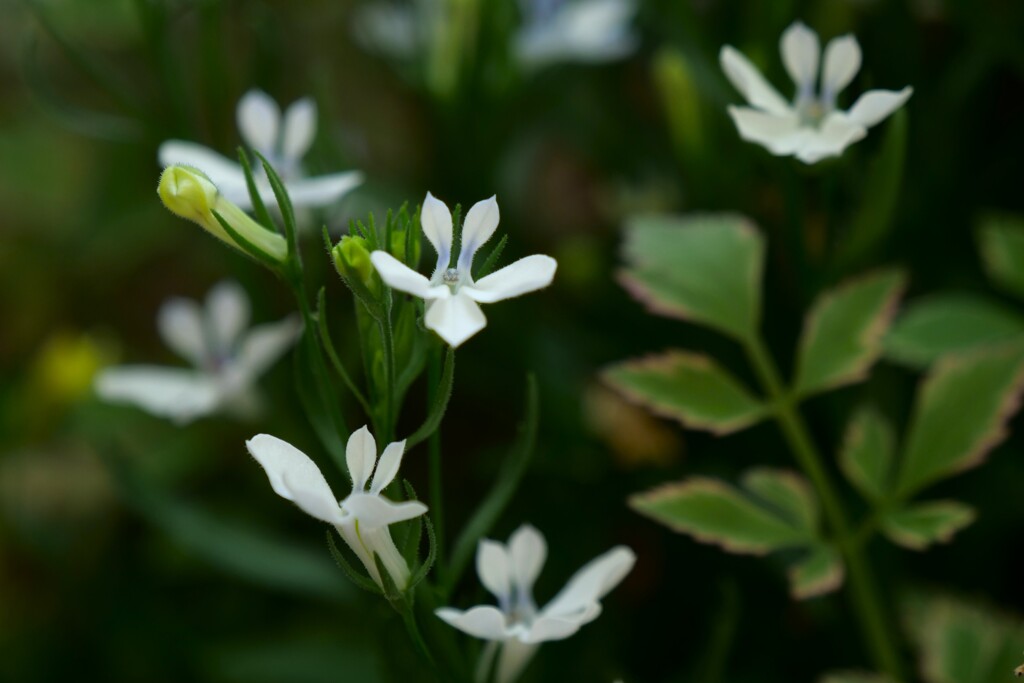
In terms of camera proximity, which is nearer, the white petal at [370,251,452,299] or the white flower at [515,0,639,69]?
the white petal at [370,251,452,299]

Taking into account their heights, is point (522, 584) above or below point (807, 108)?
below

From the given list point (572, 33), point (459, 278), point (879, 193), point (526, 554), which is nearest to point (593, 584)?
point (526, 554)

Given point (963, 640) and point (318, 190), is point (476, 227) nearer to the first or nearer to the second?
point (318, 190)

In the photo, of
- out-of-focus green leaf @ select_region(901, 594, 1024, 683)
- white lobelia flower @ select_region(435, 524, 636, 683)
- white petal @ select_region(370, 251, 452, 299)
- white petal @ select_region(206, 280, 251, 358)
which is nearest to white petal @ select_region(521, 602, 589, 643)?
white lobelia flower @ select_region(435, 524, 636, 683)

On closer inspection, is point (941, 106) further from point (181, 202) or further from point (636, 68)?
point (181, 202)

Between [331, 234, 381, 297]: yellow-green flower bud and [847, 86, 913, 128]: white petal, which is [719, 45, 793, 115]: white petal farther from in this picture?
[331, 234, 381, 297]: yellow-green flower bud

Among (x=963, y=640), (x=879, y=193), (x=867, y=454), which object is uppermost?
(x=879, y=193)
